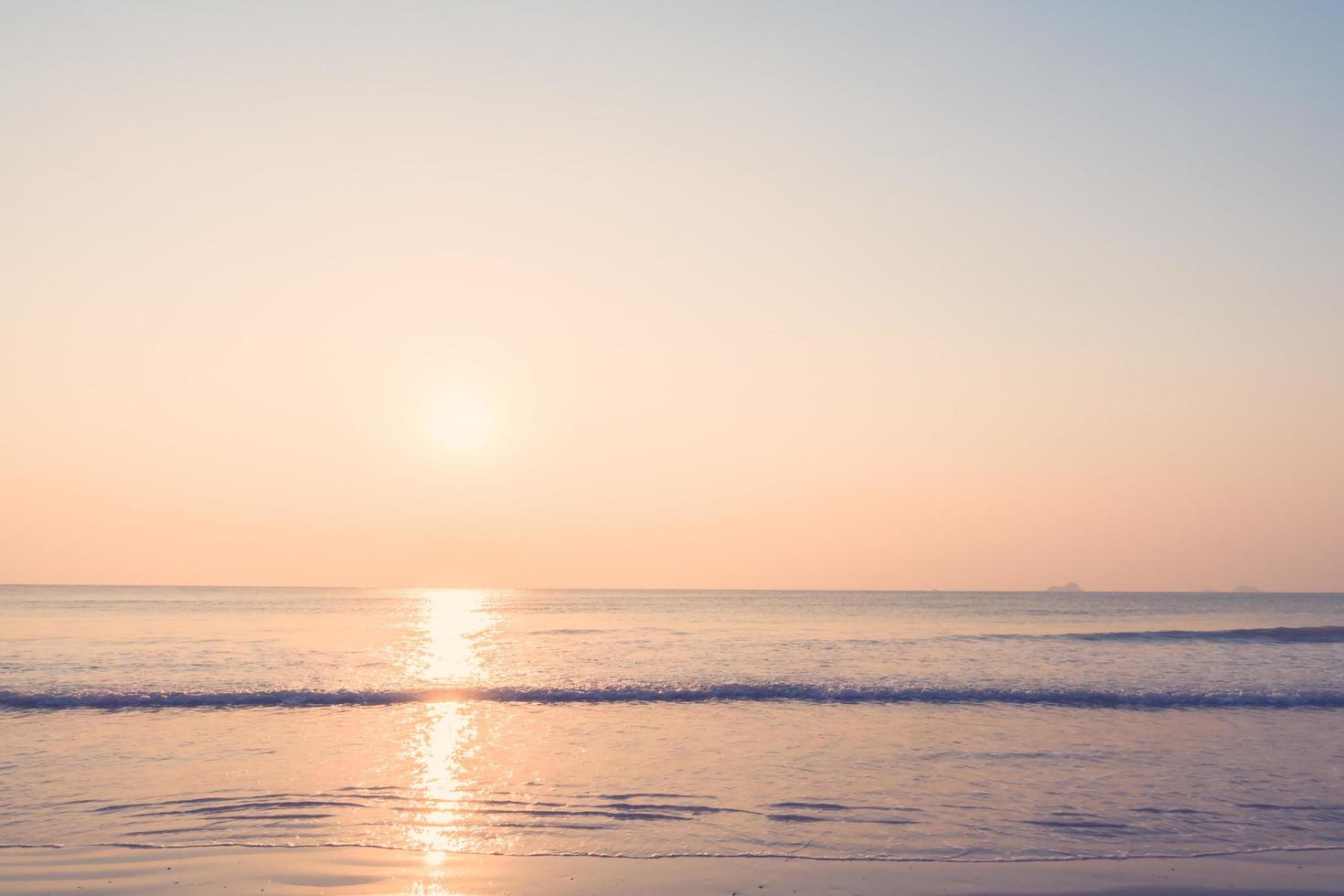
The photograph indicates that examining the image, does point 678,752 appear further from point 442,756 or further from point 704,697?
point 704,697

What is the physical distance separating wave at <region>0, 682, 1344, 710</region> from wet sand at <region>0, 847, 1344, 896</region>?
14.1m

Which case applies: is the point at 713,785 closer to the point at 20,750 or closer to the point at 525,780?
the point at 525,780

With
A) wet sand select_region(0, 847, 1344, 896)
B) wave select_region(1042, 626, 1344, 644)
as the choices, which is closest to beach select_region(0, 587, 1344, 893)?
wet sand select_region(0, 847, 1344, 896)

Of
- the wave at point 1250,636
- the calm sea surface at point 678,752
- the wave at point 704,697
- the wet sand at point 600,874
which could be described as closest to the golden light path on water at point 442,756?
the calm sea surface at point 678,752

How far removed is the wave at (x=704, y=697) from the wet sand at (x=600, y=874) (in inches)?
556

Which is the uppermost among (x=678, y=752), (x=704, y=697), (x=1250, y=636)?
(x=1250, y=636)

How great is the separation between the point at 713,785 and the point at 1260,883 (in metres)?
7.10

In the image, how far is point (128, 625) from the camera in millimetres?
Answer: 55688

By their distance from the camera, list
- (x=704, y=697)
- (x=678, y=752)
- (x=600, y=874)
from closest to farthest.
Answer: (x=600, y=874)
(x=678, y=752)
(x=704, y=697)

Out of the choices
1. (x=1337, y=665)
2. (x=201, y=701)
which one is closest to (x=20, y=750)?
(x=201, y=701)

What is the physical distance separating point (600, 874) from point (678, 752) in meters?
7.06

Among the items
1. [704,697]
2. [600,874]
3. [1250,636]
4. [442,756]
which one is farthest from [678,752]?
[1250,636]

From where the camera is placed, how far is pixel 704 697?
25.3 m

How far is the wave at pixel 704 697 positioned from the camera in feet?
78.6
